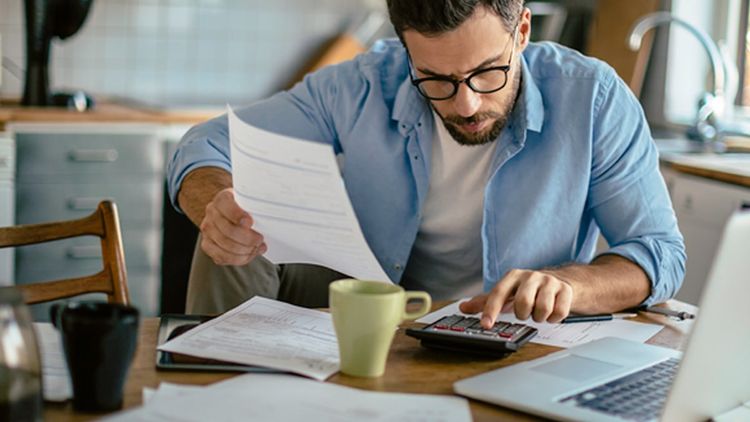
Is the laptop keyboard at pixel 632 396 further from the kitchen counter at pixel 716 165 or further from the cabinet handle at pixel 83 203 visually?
the cabinet handle at pixel 83 203

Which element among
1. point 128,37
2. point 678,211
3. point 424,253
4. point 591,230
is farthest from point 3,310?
point 128,37

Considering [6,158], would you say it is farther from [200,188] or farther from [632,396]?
[632,396]

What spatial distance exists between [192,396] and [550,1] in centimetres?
358

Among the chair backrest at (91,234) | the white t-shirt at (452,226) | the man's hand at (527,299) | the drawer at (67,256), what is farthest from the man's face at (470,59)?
the drawer at (67,256)

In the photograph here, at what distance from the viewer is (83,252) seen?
353 centimetres

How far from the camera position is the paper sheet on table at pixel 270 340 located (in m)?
1.20

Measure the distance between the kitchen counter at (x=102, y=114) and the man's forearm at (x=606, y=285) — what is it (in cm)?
220

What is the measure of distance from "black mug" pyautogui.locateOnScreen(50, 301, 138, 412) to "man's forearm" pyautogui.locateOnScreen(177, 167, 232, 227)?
2.24 feet

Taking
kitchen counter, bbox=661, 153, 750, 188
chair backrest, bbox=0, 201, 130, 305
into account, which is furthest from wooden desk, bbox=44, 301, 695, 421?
kitchen counter, bbox=661, 153, 750, 188

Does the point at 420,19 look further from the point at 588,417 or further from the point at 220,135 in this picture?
the point at 588,417

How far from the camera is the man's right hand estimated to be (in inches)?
57.4

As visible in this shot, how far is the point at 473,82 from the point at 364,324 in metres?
0.66

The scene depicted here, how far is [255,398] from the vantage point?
107 cm

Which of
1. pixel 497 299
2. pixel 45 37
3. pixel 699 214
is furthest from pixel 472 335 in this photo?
pixel 45 37
